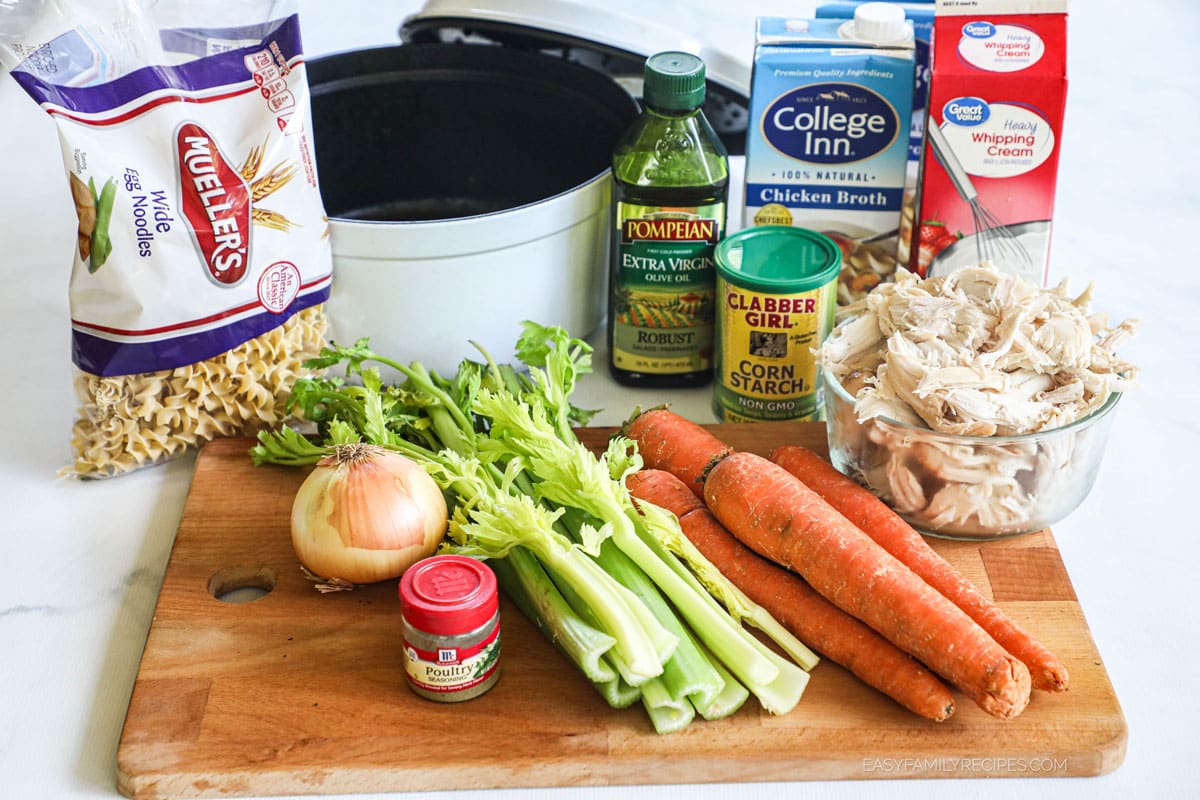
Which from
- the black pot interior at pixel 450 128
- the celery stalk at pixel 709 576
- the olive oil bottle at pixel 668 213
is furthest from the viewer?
the black pot interior at pixel 450 128

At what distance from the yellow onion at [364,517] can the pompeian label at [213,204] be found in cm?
26

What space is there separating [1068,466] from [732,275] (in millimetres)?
391

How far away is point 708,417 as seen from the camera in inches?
58.5

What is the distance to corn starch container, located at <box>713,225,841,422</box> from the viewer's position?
4.37ft

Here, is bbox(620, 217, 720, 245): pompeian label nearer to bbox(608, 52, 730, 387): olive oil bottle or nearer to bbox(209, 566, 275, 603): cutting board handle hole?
bbox(608, 52, 730, 387): olive oil bottle

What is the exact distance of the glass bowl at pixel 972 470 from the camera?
1.16 meters

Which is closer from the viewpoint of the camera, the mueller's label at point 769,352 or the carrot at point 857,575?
the carrot at point 857,575

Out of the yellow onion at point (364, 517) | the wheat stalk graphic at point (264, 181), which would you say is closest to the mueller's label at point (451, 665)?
the yellow onion at point (364, 517)

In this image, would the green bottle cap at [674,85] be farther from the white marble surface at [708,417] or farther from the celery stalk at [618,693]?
the celery stalk at [618,693]

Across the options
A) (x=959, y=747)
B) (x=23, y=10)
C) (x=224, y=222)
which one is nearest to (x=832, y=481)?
(x=959, y=747)

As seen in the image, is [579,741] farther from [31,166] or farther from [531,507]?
[31,166]

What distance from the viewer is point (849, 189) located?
4.80ft

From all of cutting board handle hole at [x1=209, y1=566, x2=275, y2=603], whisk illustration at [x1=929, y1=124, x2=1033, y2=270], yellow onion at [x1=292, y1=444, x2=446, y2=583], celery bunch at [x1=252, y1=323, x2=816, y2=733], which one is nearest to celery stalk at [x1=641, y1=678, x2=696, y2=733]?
celery bunch at [x1=252, y1=323, x2=816, y2=733]

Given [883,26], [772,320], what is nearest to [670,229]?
[772,320]
